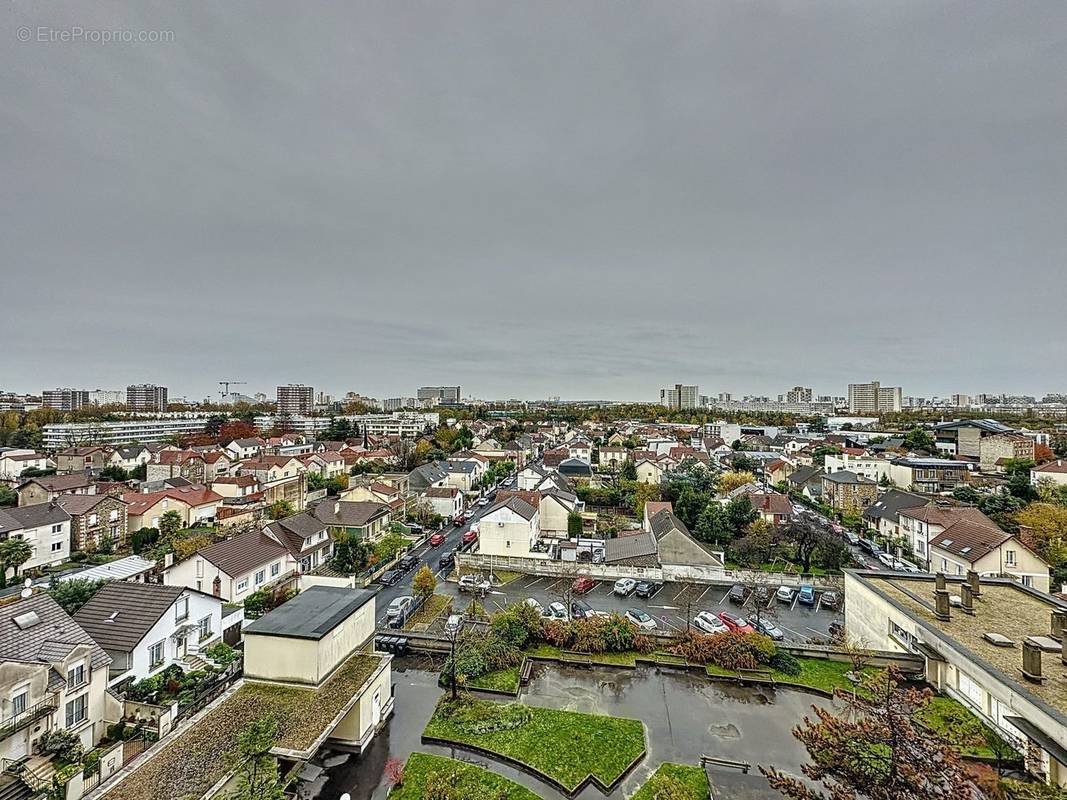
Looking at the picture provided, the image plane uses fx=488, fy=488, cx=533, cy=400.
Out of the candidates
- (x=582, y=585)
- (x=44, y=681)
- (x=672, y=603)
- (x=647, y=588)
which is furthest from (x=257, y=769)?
(x=647, y=588)

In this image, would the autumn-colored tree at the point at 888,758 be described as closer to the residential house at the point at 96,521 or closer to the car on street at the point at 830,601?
the car on street at the point at 830,601

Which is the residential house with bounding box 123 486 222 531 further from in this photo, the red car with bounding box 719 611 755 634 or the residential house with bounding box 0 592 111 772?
the red car with bounding box 719 611 755 634

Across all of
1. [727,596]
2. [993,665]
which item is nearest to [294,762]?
[993,665]

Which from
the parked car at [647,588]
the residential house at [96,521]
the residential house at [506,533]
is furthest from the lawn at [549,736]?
the residential house at [96,521]

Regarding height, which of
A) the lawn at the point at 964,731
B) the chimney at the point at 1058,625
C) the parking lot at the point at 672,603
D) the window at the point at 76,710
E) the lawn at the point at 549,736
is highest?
the chimney at the point at 1058,625

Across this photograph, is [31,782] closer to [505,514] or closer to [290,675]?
[290,675]

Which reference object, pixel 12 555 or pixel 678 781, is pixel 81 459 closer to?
pixel 12 555
